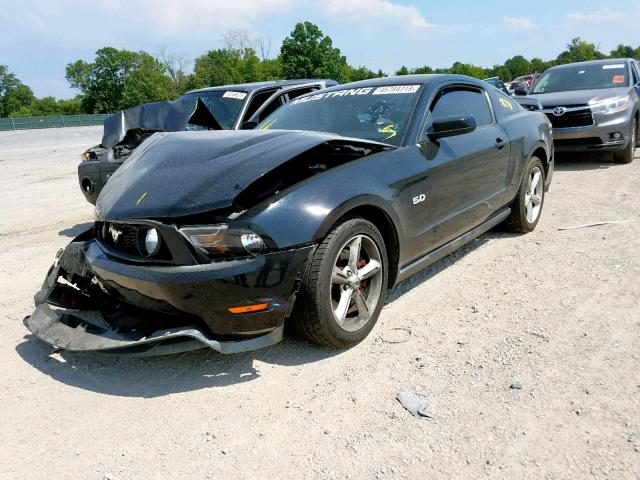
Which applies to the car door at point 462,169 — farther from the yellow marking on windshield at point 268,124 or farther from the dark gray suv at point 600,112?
the dark gray suv at point 600,112

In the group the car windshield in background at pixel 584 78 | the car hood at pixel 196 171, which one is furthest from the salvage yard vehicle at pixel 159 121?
the car windshield in background at pixel 584 78

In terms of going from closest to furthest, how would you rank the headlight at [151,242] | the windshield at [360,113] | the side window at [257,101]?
the headlight at [151,242], the windshield at [360,113], the side window at [257,101]

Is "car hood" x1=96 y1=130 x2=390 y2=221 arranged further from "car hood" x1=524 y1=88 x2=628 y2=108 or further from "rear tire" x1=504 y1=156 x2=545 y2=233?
"car hood" x1=524 y1=88 x2=628 y2=108

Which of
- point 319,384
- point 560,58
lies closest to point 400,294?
point 319,384

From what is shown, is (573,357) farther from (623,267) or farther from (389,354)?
(623,267)

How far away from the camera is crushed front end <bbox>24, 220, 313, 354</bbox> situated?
8.34ft

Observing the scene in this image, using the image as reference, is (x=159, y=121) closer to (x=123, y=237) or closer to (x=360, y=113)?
(x=360, y=113)

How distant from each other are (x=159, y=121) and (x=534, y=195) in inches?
163

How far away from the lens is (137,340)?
8.55ft

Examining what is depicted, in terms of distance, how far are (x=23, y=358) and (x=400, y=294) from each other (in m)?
2.53

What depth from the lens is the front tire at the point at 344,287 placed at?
9.05 feet

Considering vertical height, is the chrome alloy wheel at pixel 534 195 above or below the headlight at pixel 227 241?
below

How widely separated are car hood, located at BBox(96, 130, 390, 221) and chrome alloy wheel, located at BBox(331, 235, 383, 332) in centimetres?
64

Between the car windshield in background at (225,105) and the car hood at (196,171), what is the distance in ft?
10.1
